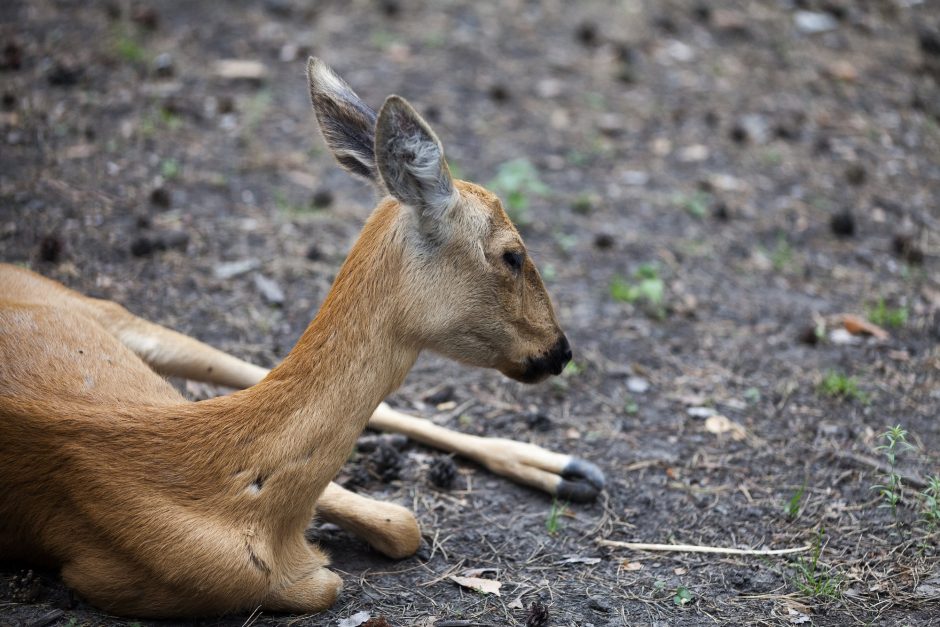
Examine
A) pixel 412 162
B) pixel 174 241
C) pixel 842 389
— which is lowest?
pixel 842 389

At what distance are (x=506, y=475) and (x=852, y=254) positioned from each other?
11.6ft

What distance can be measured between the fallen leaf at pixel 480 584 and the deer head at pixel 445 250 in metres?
0.80

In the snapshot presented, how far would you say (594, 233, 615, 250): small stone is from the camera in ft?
20.6

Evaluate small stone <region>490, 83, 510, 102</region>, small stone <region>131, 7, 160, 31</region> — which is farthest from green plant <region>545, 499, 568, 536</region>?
small stone <region>131, 7, 160, 31</region>

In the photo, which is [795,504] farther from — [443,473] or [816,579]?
[443,473]

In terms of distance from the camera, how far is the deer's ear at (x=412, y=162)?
9.66ft

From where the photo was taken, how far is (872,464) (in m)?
4.27

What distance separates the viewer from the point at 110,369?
11.3 feet

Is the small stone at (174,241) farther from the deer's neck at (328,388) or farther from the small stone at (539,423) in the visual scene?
the deer's neck at (328,388)

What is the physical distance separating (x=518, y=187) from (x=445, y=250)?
3669mm

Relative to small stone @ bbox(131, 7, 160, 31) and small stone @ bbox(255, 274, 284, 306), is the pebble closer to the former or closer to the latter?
small stone @ bbox(255, 274, 284, 306)

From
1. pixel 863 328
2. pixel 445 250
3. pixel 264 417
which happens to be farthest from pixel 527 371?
pixel 863 328

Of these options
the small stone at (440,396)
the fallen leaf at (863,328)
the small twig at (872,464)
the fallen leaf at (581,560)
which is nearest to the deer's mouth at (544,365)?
the fallen leaf at (581,560)

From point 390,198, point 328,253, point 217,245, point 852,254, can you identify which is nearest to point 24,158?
point 217,245
